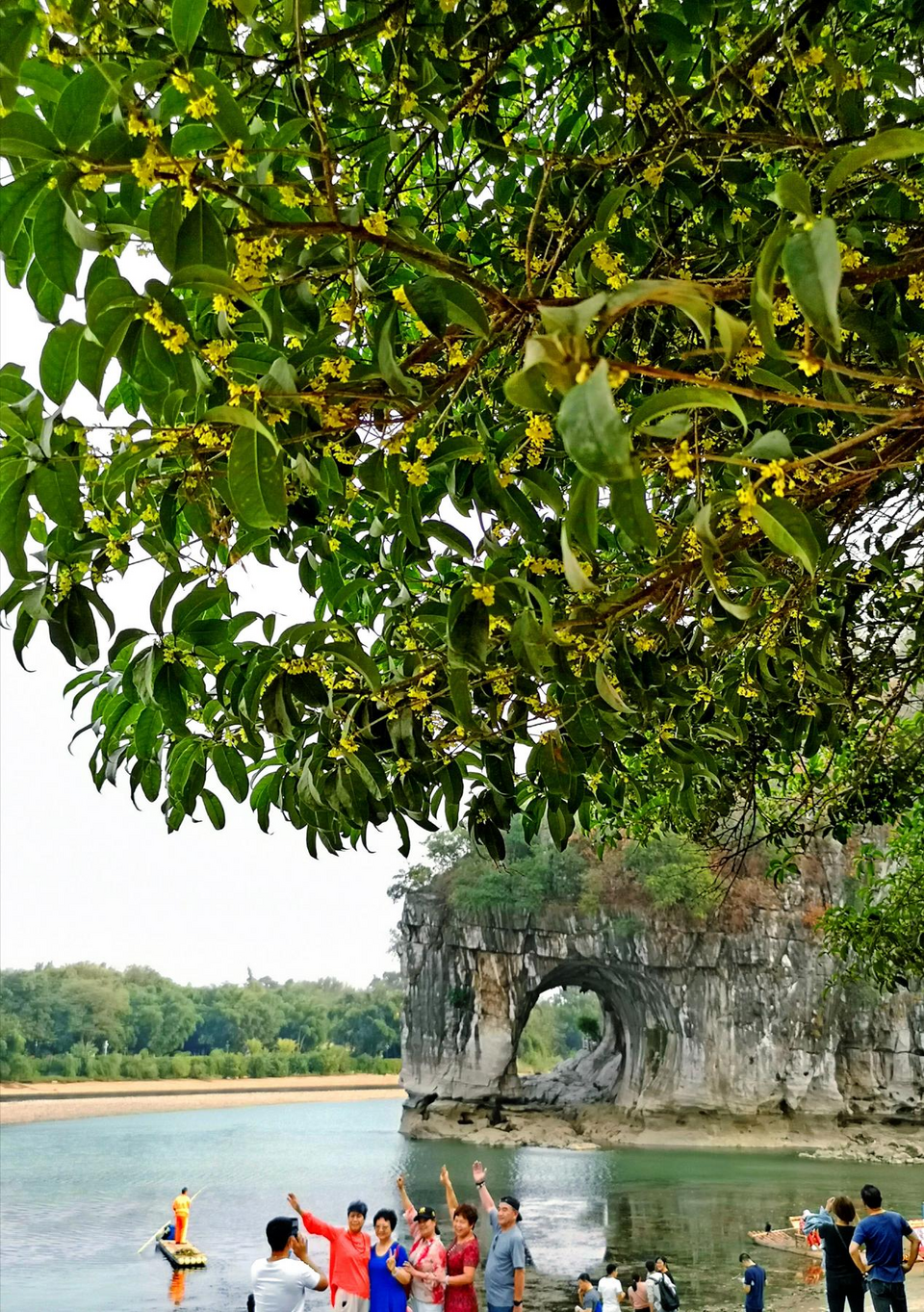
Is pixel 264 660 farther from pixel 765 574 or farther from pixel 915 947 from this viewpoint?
pixel 915 947

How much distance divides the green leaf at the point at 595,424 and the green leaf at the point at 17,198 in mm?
557

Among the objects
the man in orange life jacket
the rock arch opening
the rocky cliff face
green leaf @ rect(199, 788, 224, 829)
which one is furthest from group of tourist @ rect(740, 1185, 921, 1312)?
the rock arch opening

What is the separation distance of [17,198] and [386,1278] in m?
4.12

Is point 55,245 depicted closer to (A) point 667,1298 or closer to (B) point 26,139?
(B) point 26,139

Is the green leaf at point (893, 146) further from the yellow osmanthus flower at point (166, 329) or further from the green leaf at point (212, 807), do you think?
the green leaf at point (212, 807)

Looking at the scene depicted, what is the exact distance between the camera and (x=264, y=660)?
4.95ft

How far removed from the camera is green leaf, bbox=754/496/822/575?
0.89 meters

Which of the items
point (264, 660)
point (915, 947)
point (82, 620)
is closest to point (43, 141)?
point (82, 620)

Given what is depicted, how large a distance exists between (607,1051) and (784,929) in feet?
20.8

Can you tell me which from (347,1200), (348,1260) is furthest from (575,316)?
(347,1200)

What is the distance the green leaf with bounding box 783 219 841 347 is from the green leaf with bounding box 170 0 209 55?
55 centimetres

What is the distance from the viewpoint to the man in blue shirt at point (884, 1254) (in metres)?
4.34

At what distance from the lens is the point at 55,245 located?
3.18 ft

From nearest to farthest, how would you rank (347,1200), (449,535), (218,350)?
(218,350)
(449,535)
(347,1200)
